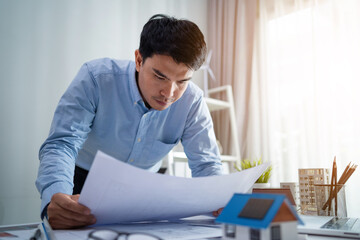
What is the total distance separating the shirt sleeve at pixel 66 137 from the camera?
0.68m

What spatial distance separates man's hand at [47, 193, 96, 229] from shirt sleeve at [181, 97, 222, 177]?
1.76 ft

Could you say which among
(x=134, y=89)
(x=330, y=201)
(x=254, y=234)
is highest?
(x=134, y=89)

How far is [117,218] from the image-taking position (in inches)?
22.3

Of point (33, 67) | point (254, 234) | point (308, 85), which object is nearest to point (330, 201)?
point (254, 234)

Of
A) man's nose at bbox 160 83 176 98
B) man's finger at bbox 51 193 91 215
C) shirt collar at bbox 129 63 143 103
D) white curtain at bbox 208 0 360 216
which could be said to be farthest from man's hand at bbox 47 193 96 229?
white curtain at bbox 208 0 360 216

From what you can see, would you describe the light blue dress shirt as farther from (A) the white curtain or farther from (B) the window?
(A) the white curtain

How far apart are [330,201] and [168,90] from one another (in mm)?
543

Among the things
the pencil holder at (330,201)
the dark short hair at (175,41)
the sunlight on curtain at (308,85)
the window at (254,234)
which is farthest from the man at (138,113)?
the sunlight on curtain at (308,85)

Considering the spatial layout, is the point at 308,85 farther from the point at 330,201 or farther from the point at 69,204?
the point at 69,204

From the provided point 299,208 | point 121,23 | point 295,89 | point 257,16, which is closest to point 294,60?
point 295,89

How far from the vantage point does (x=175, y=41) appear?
2.88 feet

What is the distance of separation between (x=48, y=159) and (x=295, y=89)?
1.93 meters

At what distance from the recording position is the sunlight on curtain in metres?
1.93

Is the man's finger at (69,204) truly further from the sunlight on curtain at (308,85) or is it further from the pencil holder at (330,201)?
the sunlight on curtain at (308,85)
